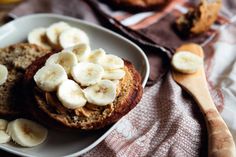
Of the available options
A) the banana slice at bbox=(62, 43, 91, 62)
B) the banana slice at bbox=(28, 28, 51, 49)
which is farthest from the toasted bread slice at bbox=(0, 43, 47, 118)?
the banana slice at bbox=(62, 43, 91, 62)

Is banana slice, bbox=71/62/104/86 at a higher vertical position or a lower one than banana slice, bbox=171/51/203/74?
higher

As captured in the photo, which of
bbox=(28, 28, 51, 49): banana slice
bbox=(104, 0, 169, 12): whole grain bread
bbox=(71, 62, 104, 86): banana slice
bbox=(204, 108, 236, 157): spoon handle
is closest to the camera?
bbox=(204, 108, 236, 157): spoon handle

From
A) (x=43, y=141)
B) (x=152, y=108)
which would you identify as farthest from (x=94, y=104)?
(x=152, y=108)

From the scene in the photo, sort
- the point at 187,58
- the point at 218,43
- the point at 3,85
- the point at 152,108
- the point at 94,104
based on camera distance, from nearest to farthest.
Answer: the point at 94,104
the point at 3,85
the point at 152,108
the point at 187,58
the point at 218,43

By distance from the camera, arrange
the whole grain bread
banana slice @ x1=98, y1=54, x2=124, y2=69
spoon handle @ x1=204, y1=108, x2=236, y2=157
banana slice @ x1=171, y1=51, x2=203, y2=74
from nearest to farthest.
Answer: spoon handle @ x1=204, y1=108, x2=236, y2=157 < banana slice @ x1=98, y1=54, x2=124, y2=69 < banana slice @ x1=171, y1=51, x2=203, y2=74 < the whole grain bread

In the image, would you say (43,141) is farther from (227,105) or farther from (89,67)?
(227,105)

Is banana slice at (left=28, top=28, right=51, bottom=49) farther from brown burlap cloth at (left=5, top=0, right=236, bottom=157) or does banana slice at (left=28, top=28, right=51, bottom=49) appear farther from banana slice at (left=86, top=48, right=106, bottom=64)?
banana slice at (left=86, top=48, right=106, bottom=64)
